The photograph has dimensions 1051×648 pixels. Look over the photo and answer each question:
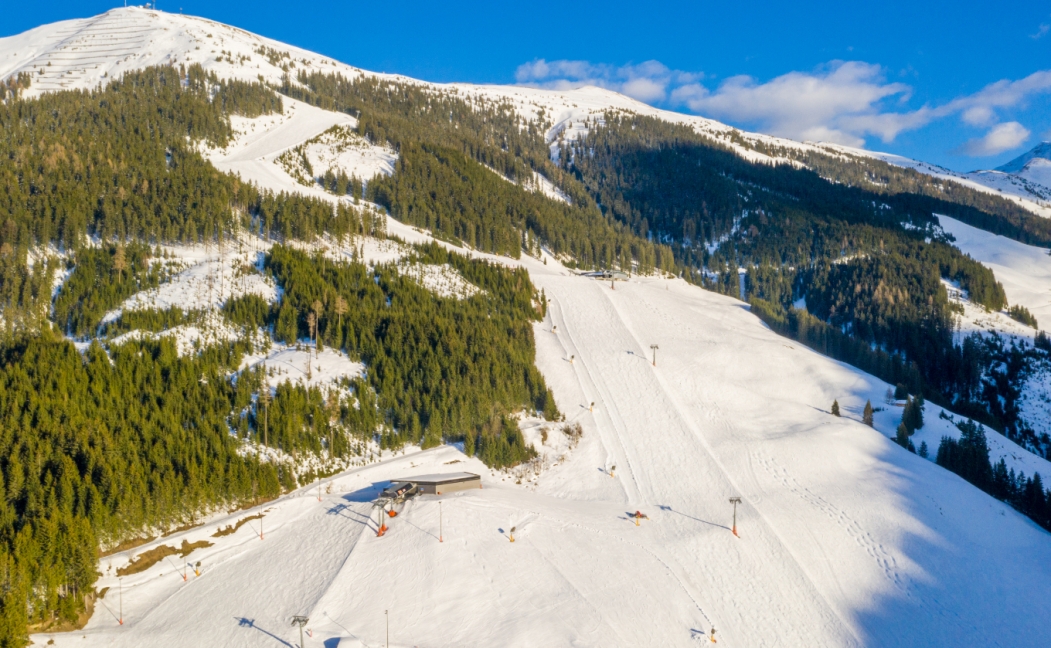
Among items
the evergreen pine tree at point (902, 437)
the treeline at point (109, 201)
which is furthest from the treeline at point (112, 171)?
the evergreen pine tree at point (902, 437)

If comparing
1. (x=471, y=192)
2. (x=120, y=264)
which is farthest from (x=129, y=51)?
(x=120, y=264)

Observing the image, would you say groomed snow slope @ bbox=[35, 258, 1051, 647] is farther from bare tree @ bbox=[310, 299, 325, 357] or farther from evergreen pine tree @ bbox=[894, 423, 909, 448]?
bare tree @ bbox=[310, 299, 325, 357]

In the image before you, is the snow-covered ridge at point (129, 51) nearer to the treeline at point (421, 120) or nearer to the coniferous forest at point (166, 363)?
the treeline at point (421, 120)

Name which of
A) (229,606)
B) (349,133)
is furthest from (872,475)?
(349,133)

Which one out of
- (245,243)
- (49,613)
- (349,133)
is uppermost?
(349,133)

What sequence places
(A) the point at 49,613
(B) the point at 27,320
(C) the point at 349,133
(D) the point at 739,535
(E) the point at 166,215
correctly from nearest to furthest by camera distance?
(A) the point at 49,613 < (D) the point at 739,535 < (B) the point at 27,320 < (E) the point at 166,215 < (C) the point at 349,133

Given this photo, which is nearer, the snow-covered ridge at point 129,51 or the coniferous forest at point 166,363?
the coniferous forest at point 166,363

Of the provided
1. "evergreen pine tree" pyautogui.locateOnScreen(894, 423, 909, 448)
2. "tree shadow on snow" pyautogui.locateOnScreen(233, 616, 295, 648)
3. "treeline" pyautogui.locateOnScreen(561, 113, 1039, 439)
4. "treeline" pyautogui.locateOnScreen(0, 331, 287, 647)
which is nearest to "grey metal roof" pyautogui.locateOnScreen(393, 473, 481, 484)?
"treeline" pyautogui.locateOnScreen(0, 331, 287, 647)

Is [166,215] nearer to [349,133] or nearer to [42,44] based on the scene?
[349,133]
